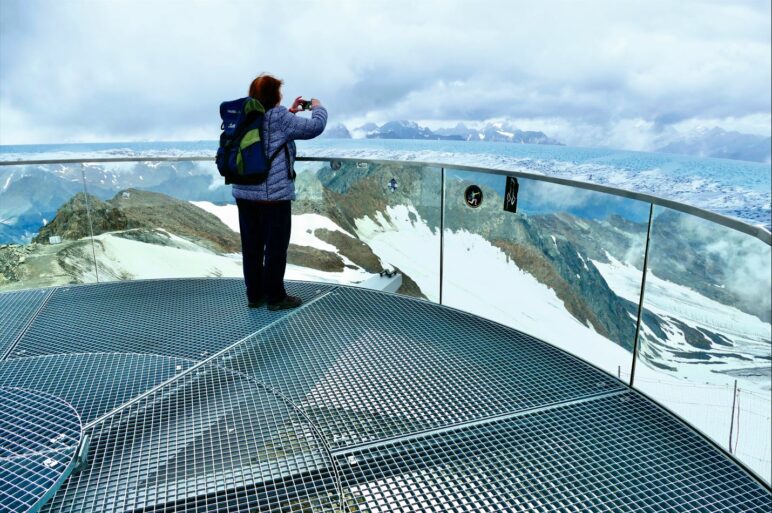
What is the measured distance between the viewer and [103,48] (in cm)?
5034

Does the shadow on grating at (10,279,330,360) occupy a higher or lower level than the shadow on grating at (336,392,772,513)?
higher

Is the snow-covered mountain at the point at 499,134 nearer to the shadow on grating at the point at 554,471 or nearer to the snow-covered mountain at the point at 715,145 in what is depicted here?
the snow-covered mountain at the point at 715,145

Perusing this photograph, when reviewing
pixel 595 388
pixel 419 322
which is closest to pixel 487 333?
pixel 419 322

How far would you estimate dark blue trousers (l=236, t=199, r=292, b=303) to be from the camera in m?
2.74

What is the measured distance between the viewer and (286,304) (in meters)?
2.82

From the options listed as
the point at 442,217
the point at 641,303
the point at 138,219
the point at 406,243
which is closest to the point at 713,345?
the point at 406,243

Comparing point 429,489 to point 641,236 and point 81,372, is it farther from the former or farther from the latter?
point 81,372

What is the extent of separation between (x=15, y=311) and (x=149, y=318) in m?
0.71

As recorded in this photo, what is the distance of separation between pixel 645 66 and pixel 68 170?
124 metres

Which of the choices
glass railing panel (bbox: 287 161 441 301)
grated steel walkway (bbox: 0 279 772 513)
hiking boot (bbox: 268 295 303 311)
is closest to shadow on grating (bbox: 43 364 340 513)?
grated steel walkway (bbox: 0 279 772 513)

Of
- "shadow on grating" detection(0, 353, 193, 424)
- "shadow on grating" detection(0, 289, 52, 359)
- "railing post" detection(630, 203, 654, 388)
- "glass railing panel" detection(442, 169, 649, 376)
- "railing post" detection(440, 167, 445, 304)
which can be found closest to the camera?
"shadow on grating" detection(0, 353, 193, 424)

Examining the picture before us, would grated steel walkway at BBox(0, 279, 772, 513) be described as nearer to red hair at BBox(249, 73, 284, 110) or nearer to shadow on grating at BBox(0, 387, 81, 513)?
shadow on grating at BBox(0, 387, 81, 513)

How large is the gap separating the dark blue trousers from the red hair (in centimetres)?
50

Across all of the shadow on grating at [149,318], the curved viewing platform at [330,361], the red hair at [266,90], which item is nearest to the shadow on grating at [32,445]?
the curved viewing platform at [330,361]
